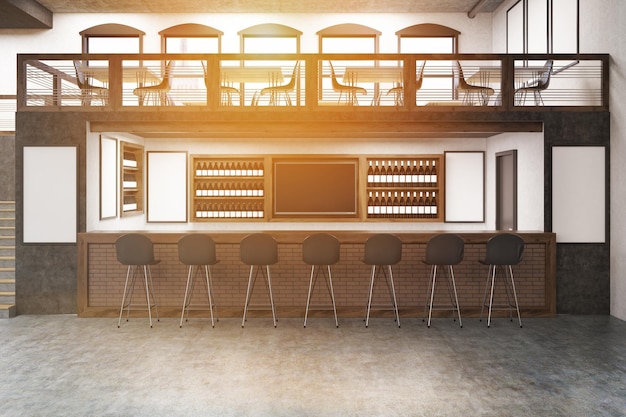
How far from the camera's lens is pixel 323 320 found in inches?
272

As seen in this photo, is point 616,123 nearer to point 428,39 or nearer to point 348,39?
point 428,39

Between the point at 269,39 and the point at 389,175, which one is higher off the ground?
the point at 269,39

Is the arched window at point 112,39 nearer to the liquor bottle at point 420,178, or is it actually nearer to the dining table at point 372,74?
the dining table at point 372,74

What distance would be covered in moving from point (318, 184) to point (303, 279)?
2.57 meters

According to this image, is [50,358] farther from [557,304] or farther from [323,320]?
[557,304]

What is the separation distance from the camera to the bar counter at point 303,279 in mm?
7133

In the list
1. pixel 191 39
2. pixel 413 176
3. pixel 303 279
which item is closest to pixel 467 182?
pixel 413 176

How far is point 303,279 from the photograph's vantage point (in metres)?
7.17

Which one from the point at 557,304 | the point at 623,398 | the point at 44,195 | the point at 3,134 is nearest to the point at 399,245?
the point at 557,304

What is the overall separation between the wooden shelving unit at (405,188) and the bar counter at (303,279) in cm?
216

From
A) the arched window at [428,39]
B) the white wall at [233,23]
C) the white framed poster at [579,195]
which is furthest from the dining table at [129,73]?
the white framed poster at [579,195]

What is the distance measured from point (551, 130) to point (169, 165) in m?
5.82

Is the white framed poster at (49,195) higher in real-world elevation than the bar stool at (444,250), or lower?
higher

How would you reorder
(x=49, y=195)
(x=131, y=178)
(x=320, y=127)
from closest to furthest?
(x=49, y=195), (x=320, y=127), (x=131, y=178)
